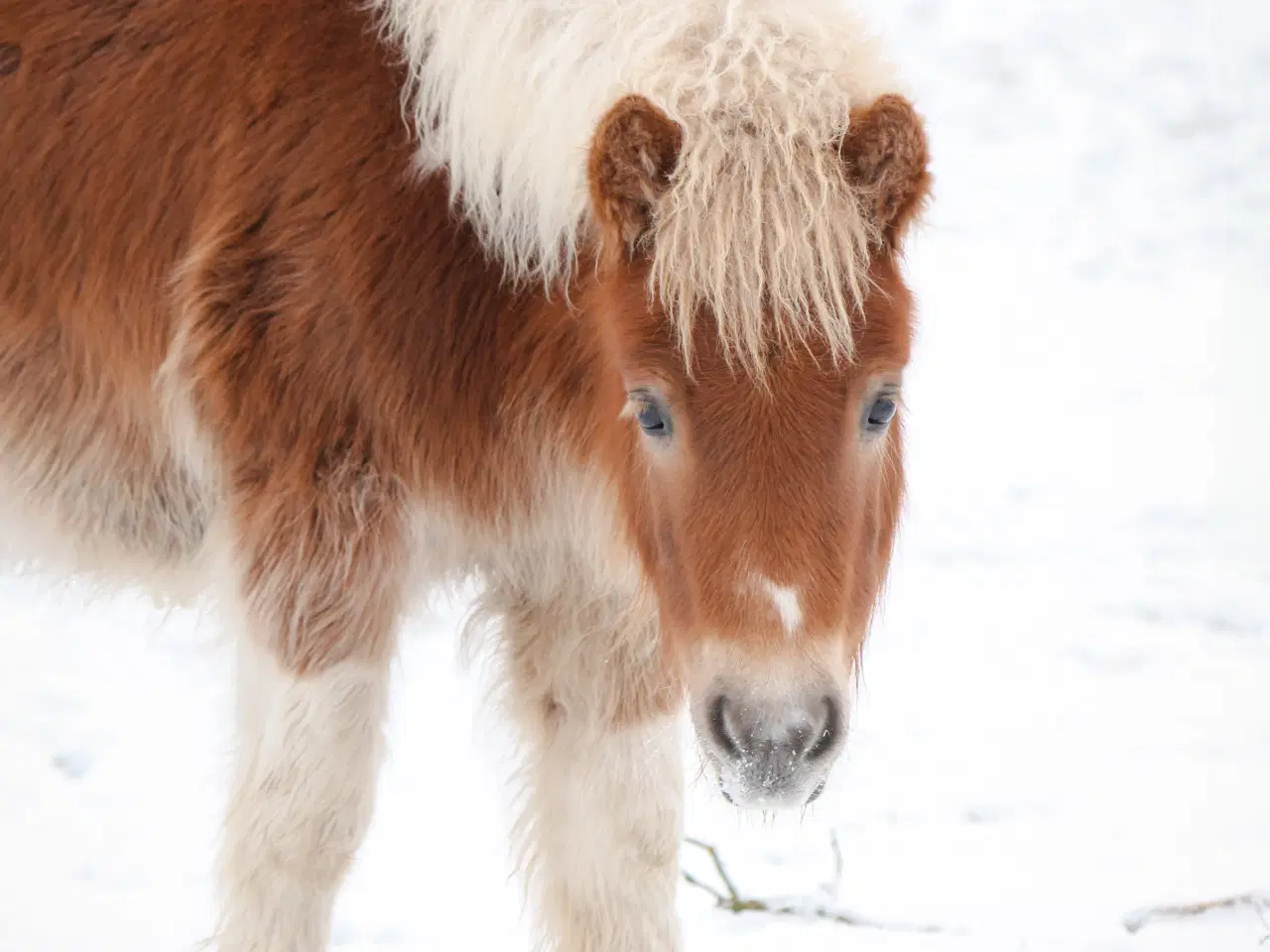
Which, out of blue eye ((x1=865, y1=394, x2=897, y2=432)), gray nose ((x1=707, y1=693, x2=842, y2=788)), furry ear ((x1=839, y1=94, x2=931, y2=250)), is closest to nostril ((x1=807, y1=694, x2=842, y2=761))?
gray nose ((x1=707, y1=693, x2=842, y2=788))

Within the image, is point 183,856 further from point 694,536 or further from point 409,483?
point 694,536

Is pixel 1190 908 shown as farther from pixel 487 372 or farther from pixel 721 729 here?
pixel 487 372

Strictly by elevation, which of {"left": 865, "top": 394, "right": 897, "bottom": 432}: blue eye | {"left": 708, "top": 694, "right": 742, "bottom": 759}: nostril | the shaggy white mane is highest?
the shaggy white mane

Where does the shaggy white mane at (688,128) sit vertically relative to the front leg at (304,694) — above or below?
above

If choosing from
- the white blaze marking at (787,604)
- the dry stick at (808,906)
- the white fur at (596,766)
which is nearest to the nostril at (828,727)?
the white blaze marking at (787,604)

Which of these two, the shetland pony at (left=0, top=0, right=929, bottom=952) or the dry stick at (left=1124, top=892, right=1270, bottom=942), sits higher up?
the shetland pony at (left=0, top=0, right=929, bottom=952)

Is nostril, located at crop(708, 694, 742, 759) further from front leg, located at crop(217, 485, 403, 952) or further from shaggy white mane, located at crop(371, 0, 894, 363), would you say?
front leg, located at crop(217, 485, 403, 952)

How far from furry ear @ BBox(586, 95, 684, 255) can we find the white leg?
1003 mm

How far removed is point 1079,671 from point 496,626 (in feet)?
8.11

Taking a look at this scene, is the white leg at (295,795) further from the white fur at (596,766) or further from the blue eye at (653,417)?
the blue eye at (653,417)

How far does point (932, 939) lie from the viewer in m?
3.62

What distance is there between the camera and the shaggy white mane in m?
2.28

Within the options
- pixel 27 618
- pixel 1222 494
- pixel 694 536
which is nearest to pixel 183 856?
pixel 27 618

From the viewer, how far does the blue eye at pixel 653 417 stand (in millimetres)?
2398
